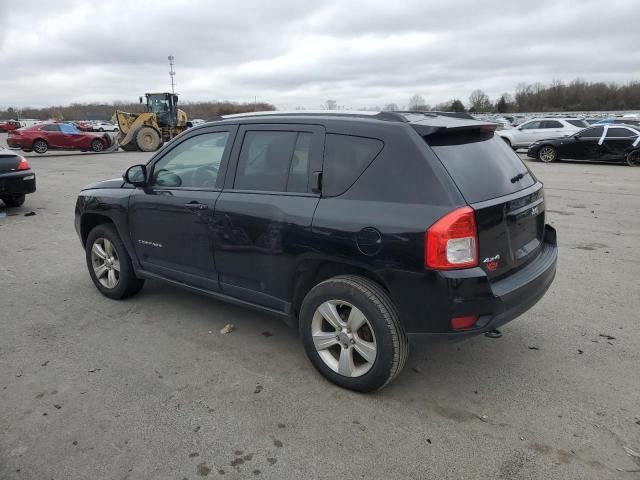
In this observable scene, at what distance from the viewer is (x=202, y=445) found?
278cm

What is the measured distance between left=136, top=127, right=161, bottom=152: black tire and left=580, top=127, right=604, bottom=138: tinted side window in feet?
67.3

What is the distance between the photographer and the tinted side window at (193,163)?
157 inches

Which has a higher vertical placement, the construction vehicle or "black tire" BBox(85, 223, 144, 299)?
the construction vehicle

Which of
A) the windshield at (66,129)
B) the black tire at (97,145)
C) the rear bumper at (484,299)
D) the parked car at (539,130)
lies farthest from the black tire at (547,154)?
the windshield at (66,129)

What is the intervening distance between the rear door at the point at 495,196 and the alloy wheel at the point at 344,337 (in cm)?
84

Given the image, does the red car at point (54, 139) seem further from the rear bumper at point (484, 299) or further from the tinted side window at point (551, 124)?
the rear bumper at point (484, 299)

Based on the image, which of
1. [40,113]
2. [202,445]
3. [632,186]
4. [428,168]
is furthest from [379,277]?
[40,113]

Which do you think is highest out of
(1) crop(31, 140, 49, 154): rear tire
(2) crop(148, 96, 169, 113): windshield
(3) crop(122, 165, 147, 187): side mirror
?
(2) crop(148, 96, 169, 113): windshield

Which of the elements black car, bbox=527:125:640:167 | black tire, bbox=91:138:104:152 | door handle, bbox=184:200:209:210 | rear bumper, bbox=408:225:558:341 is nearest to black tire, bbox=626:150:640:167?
black car, bbox=527:125:640:167

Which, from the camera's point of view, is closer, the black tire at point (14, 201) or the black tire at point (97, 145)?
the black tire at point (14, 201)

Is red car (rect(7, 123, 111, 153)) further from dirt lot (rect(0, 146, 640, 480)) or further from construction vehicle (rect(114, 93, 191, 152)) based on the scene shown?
dirt lot (rect(0, 146, 640, 480))

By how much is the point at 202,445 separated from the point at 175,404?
1.56ft

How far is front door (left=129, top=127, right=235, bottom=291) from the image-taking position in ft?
12.9

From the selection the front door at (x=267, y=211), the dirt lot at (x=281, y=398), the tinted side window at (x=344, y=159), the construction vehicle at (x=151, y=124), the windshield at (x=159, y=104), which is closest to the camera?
the dirt lot at (x=281, y=398)
